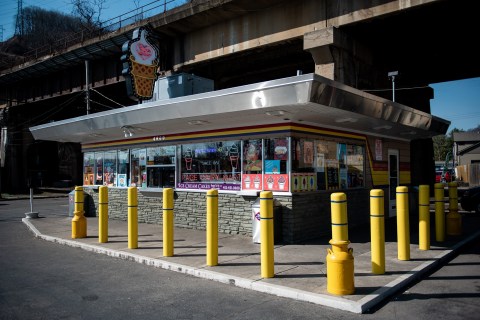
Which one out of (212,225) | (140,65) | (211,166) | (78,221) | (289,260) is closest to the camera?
(212,225)

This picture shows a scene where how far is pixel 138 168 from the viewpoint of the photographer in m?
13.3

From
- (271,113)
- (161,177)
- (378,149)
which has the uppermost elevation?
(271,113)

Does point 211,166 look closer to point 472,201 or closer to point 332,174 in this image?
point 332,174

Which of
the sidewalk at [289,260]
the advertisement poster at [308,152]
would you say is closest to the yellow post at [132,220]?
the sidewalk at [289,260]

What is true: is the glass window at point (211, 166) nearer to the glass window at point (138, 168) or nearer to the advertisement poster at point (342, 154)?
the glass window at point (138, 168)

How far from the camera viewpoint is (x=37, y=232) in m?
A: 11.1

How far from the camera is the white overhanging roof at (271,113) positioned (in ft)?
23.8

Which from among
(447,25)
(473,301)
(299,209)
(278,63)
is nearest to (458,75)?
(447,25)

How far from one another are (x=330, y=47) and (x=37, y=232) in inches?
432

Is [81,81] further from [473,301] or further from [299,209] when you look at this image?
[473,301]

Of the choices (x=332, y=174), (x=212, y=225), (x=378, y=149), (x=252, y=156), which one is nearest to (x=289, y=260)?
(x=212, y=225)

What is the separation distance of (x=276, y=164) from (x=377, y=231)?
3.66m

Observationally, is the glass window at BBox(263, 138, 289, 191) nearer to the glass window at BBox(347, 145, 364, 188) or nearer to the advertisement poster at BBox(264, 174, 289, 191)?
the advertisement poster at BBox(264, 174, 289, 191)

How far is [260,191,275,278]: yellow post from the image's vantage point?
6043mm
